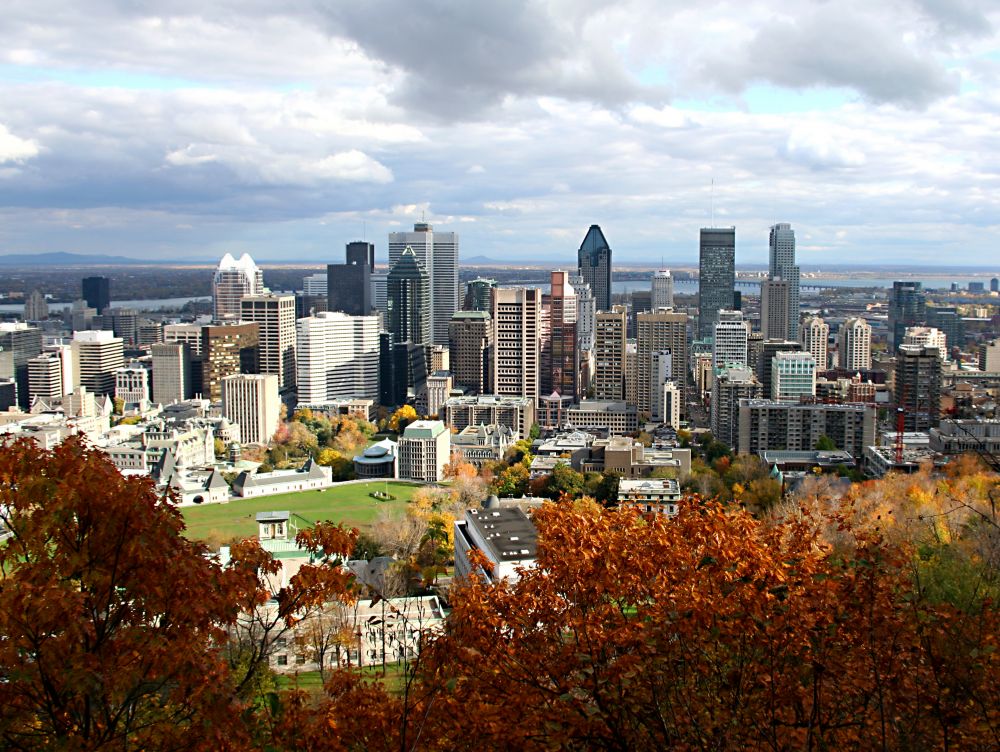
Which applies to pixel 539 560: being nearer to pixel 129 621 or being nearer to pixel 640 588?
pixel 640 588

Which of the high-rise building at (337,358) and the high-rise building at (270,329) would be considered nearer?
A: the high-rise building at (337,358)

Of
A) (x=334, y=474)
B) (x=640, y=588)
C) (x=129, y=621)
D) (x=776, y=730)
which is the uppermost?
(x=129, y=621)

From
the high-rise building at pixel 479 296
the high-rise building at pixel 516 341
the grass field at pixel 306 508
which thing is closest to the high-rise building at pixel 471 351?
the high-rise building at pixel 516 341

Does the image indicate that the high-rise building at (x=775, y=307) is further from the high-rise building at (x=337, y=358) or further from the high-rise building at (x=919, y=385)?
the high-rise building at (x=919, y=385)

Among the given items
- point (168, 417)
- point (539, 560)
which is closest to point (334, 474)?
point (168, 417)

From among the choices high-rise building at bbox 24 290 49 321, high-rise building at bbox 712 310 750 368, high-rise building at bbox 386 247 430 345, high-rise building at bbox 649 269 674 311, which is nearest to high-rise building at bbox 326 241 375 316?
high-rise building at bbox 386 247 430 345

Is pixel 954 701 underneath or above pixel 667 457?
above

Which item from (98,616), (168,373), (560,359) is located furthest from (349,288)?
(98,616)
